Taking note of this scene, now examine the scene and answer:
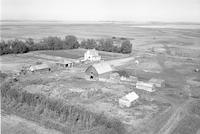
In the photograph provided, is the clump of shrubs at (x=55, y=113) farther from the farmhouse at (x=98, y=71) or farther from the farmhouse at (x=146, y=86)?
the farmhouse at (x=98, y=71)

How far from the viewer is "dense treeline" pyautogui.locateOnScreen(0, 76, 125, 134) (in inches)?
636

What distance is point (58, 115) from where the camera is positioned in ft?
59.5

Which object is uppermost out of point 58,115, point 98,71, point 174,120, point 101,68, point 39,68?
point 101,68

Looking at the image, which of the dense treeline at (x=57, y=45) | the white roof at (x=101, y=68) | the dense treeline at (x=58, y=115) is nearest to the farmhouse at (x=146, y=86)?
the white roof at (x=101, y=68)

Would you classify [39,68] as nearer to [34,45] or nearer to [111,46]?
[34,45]

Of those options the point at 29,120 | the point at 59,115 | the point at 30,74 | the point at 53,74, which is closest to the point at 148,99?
the point at 59,115

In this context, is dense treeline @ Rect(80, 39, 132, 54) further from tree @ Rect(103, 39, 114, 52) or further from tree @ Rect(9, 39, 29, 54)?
tree @ Rect(9, 39, 29, 54)

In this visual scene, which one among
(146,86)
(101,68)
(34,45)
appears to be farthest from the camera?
(34,45)

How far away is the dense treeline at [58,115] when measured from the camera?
16.2 meters

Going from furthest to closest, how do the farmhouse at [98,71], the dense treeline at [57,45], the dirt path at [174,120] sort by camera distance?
the dense treeline at [57,45]
the farmhouse at [98,71]
the dirt path at [174,120]

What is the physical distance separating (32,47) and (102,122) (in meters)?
46.4

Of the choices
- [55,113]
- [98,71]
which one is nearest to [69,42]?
[98,71]

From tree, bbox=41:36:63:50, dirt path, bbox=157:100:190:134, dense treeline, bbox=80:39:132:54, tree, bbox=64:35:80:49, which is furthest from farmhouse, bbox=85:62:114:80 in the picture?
tree, bbox=64:35:80:49

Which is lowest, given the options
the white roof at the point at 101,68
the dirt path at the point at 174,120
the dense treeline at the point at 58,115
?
the dirt path at the point at 174,120
